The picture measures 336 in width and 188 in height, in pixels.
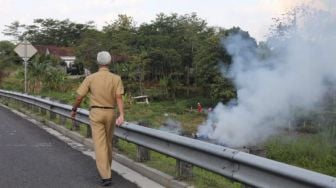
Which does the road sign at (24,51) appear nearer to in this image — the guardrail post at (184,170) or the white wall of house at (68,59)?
the guardrail post at (184,170)

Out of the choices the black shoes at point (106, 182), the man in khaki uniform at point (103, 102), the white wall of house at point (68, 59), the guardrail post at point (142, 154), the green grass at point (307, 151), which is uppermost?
the white wall of house at point (68, 59)

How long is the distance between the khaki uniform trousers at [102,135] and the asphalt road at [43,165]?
261 mm

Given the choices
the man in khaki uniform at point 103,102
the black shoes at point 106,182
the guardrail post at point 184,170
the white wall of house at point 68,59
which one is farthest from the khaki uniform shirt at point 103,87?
the white wall of house at point 68,59

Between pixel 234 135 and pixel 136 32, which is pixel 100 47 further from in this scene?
pixel 234 135

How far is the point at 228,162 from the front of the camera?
19.8ft

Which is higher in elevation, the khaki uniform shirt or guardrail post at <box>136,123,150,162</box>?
the khaki uniform shirt

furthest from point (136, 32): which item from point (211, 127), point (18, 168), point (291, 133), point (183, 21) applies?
point (18, 168)

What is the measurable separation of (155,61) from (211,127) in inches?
1870

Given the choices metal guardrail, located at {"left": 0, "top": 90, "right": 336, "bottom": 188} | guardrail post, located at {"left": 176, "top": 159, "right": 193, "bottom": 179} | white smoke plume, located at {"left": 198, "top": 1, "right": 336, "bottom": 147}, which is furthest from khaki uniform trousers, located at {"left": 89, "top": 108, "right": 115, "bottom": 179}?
white smoke plume, located at {"left": 198, "top": 1, "right": 336, "bottom": 147}

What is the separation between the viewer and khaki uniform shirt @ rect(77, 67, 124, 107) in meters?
7.31

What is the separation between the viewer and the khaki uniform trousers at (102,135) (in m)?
7.22

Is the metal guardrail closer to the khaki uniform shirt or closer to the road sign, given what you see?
the khaki uniform shirt

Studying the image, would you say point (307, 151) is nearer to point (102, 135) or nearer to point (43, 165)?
point (43, 165)

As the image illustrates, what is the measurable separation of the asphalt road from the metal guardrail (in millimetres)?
767
